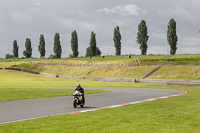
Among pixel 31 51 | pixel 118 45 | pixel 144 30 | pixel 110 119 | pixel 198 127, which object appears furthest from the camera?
pixel 31 51

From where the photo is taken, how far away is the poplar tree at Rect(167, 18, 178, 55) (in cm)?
9331

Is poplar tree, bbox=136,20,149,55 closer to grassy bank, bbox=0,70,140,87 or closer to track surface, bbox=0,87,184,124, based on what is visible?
grassy bank, bbox=0,70,140,87

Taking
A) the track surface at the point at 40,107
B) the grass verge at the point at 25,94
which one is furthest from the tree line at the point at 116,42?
the track surface at the point at 40,107

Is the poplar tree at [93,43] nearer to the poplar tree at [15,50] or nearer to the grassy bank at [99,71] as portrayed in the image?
the grassy bank at [99,71]

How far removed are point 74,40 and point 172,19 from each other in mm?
46855

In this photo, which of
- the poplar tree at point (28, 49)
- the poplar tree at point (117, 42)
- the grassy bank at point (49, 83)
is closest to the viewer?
the grassy bank at point (49, 83)

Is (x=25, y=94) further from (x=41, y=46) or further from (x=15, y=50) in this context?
(x=15, y=50)

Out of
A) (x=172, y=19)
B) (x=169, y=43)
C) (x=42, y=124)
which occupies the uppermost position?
(x=172, y=19)

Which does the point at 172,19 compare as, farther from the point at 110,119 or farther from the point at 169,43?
the point at 110,119

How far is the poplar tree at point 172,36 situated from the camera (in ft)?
306

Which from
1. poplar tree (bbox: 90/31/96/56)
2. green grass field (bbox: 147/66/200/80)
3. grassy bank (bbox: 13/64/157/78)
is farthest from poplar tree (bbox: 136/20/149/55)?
green grass field (bbox: 147/66/200/80)

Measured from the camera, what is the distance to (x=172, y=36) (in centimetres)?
9338

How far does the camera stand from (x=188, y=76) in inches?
2379

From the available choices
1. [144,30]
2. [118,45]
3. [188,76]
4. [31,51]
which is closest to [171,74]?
[188,76]
